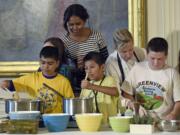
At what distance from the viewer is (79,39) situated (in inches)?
92.5

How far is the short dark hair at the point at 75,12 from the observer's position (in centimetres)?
234

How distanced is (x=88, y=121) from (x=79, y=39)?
918 mm

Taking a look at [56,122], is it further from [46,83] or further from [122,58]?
[122,58]

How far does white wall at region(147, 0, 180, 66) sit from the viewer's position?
2473mm

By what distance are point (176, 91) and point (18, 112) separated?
0.80 metres

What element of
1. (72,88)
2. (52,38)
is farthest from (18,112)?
(52,38)

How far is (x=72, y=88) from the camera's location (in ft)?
7.29

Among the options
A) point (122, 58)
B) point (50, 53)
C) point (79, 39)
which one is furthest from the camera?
point (79, 39)

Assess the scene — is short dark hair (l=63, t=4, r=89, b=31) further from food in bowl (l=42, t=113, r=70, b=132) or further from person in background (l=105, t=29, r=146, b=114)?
food in bowl (l=42, t=113, r=70, b=132)

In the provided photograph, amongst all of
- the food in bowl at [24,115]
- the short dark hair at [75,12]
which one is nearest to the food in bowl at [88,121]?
the food in bowl at [24,115]

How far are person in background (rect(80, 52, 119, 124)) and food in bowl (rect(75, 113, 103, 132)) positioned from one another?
37cm

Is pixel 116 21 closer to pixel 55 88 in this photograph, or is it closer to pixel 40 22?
pixel 40 22

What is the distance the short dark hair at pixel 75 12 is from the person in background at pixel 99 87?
0.27 metres

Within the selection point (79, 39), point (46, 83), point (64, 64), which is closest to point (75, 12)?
point (79, 39)
